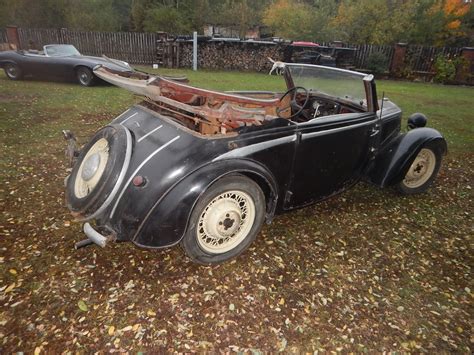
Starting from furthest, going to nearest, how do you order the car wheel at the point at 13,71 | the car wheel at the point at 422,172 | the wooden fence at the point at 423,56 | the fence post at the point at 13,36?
the fence post at the point at 13,36
the wooden fence at the point at 423,56
the car wheel at the point at 13,71
the car wheel at the point at 422,172

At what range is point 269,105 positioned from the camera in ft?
11.5

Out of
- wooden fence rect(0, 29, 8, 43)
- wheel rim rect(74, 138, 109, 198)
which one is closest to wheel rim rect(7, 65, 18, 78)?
wheel rim rect(74, 138, 109, 198)

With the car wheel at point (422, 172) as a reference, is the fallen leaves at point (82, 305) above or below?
below

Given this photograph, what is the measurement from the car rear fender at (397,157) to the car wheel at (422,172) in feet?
0.75

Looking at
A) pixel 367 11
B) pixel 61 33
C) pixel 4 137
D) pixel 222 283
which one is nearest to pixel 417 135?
pixel 222 283

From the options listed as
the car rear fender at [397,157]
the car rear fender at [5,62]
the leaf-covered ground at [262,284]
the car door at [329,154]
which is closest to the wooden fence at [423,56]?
the leaf-covered ground at [262,284]

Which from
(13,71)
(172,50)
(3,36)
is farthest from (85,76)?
(3,36)

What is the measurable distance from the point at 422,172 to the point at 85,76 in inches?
425

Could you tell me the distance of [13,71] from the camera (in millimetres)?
11148

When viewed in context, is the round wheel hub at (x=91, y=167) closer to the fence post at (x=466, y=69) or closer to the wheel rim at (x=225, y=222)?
the wheel rim at (x=225, y=222)

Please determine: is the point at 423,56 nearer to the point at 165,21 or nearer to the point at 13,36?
the point at 13,36

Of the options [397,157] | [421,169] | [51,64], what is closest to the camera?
[397,157]

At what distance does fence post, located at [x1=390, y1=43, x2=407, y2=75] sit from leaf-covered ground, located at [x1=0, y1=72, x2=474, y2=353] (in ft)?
54.7

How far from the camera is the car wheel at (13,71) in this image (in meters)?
11.1
